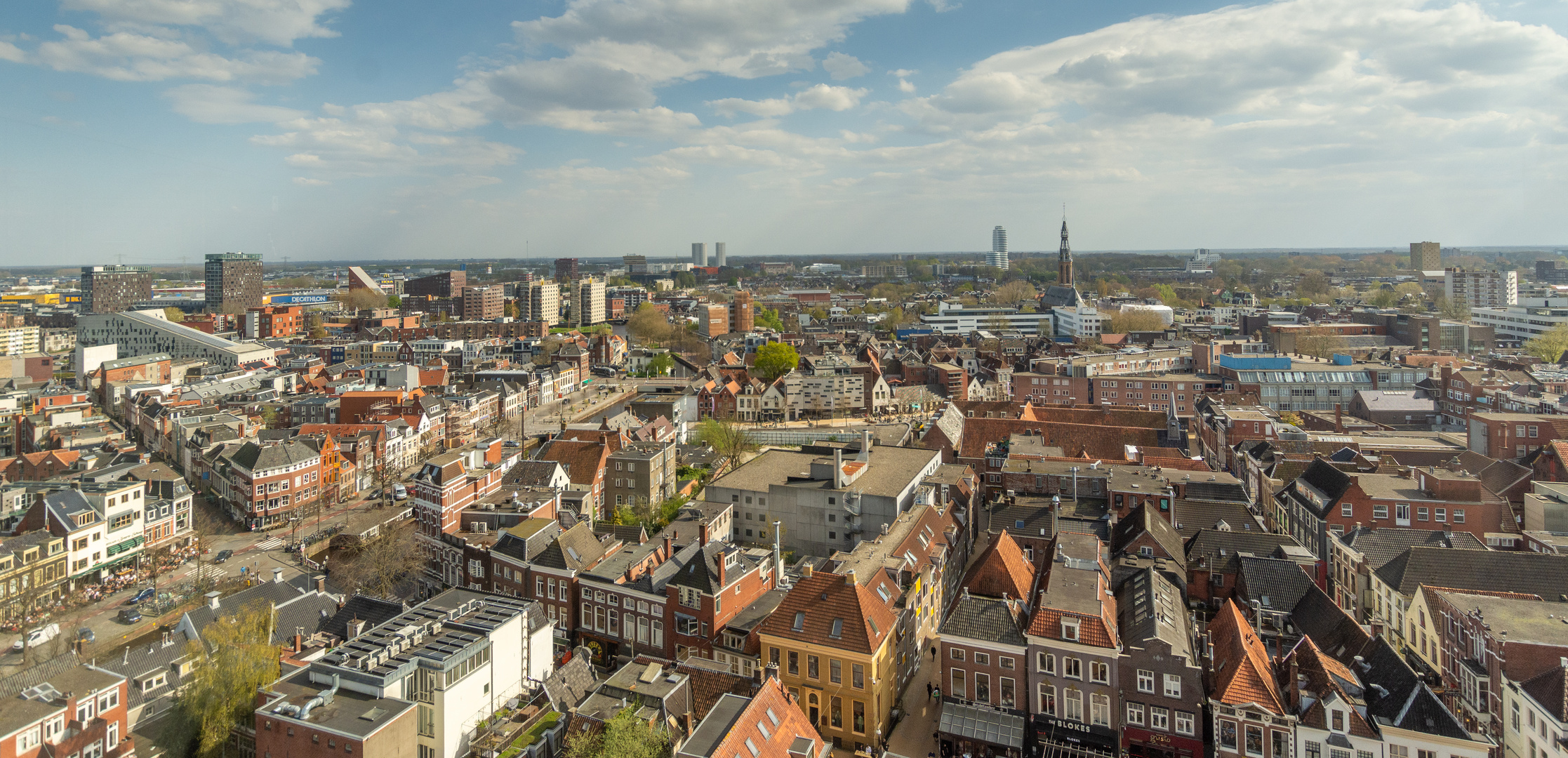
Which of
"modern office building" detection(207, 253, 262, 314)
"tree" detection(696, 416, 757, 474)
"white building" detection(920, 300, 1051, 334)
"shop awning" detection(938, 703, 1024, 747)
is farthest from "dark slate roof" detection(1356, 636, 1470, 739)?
"modern office building" detection(207, 253, 262, 314)

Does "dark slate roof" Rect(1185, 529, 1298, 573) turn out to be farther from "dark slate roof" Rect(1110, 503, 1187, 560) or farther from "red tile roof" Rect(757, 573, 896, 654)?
"red tile roof" Rect(757, 573, 896, 654)

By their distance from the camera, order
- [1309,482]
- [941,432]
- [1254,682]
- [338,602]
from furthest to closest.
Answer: [941,432] → [1309,482] → [338,602] → [1254,682]

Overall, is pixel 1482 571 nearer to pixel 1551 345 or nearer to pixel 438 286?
pixel 1551 345

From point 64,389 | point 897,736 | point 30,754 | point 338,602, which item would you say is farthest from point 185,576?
point 64,389

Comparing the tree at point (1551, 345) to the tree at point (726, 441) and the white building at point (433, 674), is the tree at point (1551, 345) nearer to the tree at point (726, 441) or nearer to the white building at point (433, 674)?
the tree at point (726, 441)

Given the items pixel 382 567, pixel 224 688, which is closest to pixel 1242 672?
pixel 224 688

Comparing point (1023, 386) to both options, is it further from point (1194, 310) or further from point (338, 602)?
point (1194, 310)
